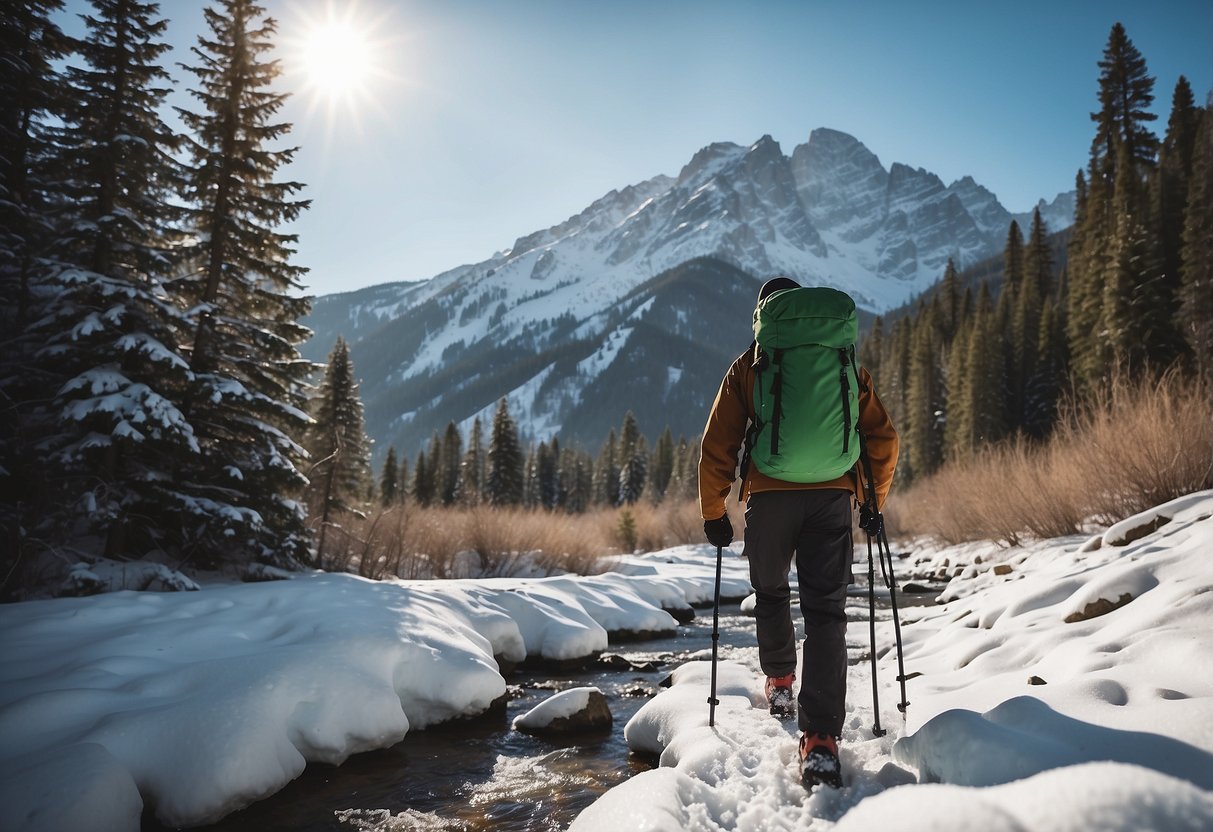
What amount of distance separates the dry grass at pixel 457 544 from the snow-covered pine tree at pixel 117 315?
8.87 feet

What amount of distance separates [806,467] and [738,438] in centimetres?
40

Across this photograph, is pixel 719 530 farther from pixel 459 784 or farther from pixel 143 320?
pixel 143 320

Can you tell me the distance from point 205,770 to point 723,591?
12.7 metres

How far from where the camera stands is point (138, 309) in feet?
24.1

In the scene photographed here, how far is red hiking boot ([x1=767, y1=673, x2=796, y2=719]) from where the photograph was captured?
3354mm

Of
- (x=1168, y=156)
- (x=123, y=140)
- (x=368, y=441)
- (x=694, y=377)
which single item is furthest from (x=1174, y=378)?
(x=694, y=377)

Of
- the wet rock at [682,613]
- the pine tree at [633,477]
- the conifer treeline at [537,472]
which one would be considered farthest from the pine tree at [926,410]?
the wet rock at [682,613]

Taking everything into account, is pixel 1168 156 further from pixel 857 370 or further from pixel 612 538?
pixel 857 370

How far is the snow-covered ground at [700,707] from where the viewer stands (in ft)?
5.63

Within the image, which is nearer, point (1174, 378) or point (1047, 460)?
point (1174, 378)

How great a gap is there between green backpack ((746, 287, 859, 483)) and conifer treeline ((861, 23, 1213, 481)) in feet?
30.2

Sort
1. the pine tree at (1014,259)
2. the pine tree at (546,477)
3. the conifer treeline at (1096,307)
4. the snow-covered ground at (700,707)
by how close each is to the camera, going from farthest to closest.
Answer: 1. the pine tree at (546,477)
2. the pine tree at (1014,259)
3. the conifer treeline at (1096,307)
4. the snow-covered ground at (700,707)

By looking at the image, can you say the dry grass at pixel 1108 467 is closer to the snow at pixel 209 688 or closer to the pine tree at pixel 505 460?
the snow at pixel 209 688

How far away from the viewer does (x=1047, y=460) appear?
976cm
